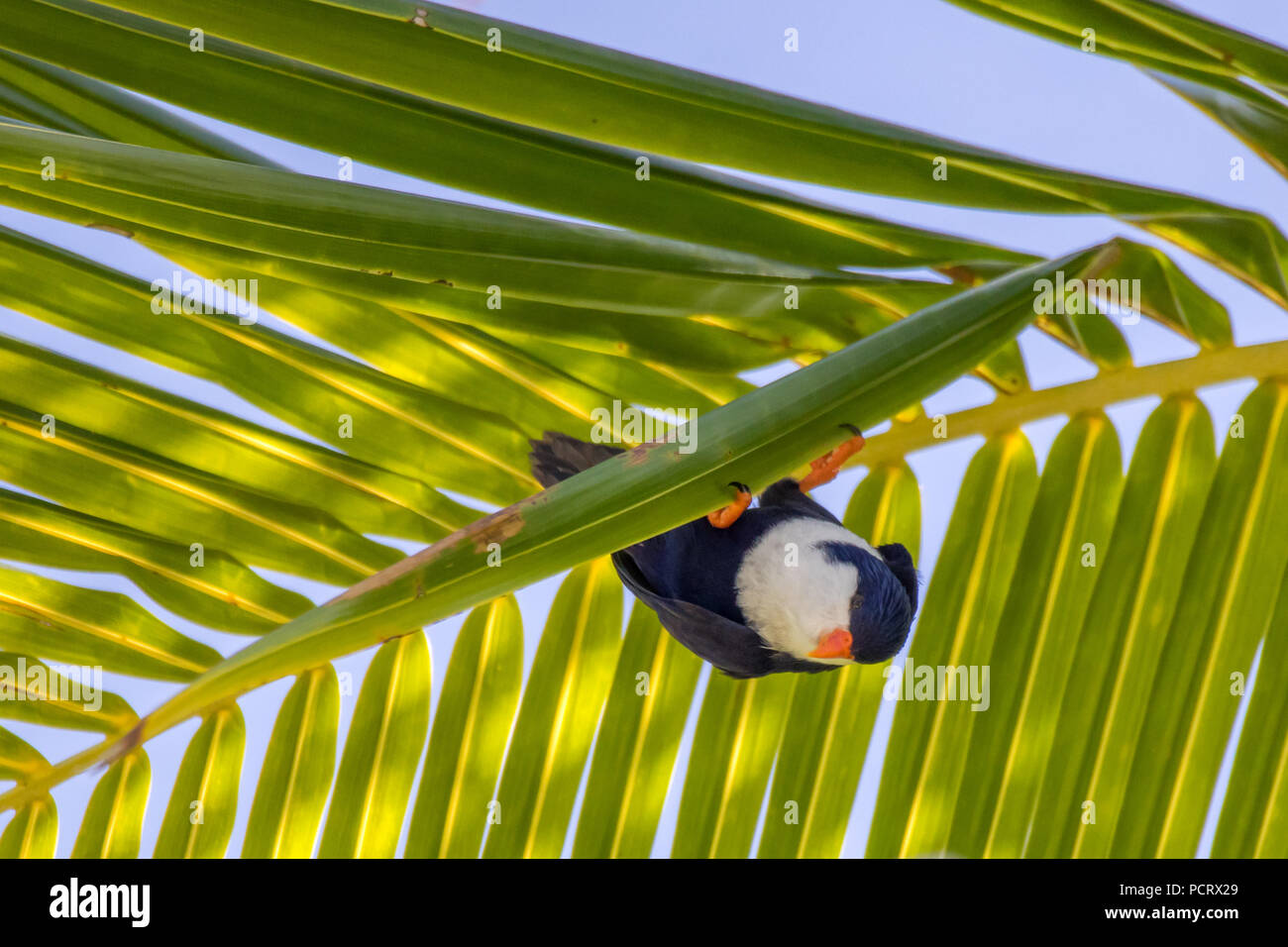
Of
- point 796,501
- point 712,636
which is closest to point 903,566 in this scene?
point 796,501

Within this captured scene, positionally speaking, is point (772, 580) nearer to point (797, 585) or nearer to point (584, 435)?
point (797, 585)

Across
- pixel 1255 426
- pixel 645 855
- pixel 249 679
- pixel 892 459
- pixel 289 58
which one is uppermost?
pixel 289 58

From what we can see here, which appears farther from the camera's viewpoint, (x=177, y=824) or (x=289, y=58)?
(x=177, y=824)

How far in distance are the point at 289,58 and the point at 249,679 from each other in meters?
0.60

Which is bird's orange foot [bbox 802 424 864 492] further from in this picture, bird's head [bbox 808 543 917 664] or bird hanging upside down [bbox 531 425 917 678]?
bird's head [bbox 808 543 917 664]

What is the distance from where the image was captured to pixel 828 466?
154cm

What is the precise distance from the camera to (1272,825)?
1440mm

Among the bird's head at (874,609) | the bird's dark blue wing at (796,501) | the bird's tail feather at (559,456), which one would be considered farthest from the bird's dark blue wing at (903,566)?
the bird's tail feather at (559,456)

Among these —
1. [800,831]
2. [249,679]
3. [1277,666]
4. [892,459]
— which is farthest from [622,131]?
[1277,666]

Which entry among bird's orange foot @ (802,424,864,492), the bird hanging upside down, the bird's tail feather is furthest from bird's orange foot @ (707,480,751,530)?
the bird's tail feather

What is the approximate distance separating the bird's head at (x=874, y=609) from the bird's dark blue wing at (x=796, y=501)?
0.10m

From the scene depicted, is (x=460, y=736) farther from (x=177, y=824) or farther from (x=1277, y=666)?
(x=1277, y=666)

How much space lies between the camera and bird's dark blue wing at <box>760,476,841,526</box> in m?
1.73

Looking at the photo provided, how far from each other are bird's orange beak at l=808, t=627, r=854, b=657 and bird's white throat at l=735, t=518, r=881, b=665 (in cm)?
1
